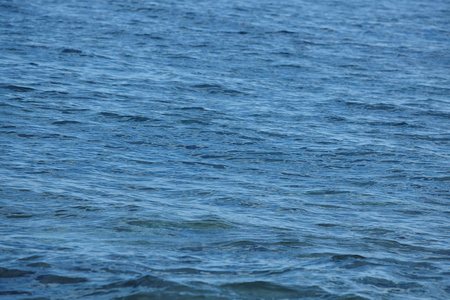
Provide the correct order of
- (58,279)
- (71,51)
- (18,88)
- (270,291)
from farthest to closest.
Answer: (71,51) → (18,88) → (270,291) → (58,279)

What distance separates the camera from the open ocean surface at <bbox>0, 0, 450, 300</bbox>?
898 centimetres

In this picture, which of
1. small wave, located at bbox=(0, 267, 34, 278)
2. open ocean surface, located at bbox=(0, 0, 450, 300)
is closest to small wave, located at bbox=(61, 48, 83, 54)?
open ocean surface, located at bbox=(0, 0, 450, 300)

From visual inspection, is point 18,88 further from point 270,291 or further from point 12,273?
point 270,291

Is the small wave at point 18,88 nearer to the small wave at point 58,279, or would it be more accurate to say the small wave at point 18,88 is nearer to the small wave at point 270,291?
the small wave at point 58,279

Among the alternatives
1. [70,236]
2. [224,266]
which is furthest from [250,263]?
[70,236]

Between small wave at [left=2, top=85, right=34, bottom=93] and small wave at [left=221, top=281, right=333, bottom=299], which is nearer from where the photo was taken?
small wave at [left=221, top=281, right=333, bottom=299]

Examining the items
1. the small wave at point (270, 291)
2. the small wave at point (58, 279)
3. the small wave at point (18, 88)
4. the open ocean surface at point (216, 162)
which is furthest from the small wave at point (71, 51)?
the small wave at point (270, 291)

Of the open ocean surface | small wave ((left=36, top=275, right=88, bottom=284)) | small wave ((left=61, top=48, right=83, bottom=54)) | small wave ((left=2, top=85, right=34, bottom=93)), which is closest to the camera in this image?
small wave ((left=36, top=275, right=88, bottom=284))

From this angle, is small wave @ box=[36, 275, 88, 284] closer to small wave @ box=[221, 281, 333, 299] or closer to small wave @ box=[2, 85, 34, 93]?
small wave @ box=[221, 281, 333, 299]

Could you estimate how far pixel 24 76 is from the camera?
758 inches

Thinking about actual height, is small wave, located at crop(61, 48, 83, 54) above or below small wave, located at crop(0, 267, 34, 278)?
above

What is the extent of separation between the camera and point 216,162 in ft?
46.0

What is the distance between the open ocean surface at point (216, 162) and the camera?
898 centimetres

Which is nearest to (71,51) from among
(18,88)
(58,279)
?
(18,88)
